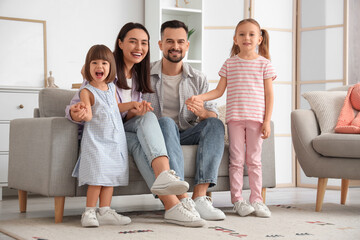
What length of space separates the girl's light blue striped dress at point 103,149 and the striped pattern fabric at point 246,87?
1.97 ft

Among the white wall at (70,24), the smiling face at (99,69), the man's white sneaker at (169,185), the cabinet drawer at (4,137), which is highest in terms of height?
the white wall at (70,24)

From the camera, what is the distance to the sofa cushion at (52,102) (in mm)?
2869

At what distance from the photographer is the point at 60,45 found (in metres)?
4.27

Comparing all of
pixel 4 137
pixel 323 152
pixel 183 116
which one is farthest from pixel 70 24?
pixel 323 152

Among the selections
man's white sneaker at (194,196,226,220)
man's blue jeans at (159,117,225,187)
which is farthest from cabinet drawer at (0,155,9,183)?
man's white sneaker at (194,196,226,220)

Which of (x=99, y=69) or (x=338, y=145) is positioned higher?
(x=99, y=69)

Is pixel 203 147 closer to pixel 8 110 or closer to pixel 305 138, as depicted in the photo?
pixel 305 138

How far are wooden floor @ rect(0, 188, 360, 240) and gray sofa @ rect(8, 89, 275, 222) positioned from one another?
14 centimetres

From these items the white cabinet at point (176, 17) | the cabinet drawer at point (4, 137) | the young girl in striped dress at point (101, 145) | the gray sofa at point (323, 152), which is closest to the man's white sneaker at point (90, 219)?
the young girl in striped dress at point (101, 145)

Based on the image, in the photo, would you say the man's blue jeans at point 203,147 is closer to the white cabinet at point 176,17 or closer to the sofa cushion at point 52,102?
the sofa cushion at point 52,102

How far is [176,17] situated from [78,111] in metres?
2.44

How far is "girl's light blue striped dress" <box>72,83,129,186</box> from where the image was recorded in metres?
2.34

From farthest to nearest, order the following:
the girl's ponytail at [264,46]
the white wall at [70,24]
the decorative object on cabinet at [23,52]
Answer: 1. the white wall at [70,24]
2. the decorative object on cabinet at [23,52]
3. the girl's ponytail at [264,46]

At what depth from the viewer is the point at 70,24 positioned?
4.33m
